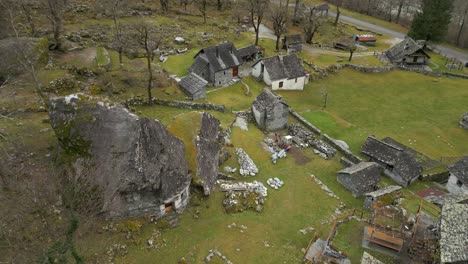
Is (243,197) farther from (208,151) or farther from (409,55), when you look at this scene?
(409,55)

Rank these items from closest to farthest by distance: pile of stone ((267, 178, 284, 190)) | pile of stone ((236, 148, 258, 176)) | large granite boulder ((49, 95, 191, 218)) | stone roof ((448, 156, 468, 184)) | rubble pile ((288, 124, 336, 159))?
large granite boulder ((49, 95, 191, 218)) → pile of stone ((267, 178, 284, 190)) → pile of stone ((236, 148, 258, 176)) → stone roof ((448, 156, 468, 184)) → rubble pile ((288, 124, 336, 159))

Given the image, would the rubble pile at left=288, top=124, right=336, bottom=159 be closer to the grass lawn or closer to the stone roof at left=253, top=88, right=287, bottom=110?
the stone roof at left=253, top=88, right=287, bottom=110

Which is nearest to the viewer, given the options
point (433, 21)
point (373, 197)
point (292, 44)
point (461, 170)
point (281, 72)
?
point (373, 197)

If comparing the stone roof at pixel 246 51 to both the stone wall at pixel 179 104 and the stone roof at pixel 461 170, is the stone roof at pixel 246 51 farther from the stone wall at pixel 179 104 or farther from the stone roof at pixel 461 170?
the stone roof at pixel 461 170

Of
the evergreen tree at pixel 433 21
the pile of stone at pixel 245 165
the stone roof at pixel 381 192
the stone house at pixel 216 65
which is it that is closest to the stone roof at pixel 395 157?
the stone roof at pixel 381 192

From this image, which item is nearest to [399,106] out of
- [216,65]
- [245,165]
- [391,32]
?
[216,65]

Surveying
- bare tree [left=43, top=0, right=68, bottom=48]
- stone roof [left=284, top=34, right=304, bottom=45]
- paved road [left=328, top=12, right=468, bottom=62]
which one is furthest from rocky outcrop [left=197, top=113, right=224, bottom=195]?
paved road [left=328, top=12, right=468, bottom=62]
